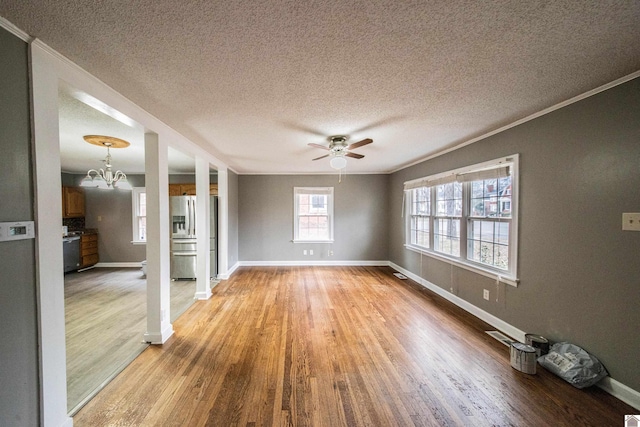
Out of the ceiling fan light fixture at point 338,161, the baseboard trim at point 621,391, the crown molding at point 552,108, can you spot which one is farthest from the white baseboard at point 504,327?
the ceiling fan light fixture at point 338,161

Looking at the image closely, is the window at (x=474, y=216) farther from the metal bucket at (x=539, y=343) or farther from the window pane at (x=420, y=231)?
the metal bucket at (x=539, y=343)

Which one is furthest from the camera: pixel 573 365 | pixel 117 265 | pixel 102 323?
pixel 117 265

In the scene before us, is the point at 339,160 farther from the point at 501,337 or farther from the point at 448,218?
the point at 501,337

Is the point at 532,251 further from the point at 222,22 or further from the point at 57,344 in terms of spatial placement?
the point at 57,344

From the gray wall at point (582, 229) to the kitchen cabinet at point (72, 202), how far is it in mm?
8542

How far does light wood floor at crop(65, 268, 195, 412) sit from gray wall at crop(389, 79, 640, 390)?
13.3 feet

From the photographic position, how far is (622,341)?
1.86m

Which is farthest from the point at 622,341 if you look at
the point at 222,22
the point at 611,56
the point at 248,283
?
the point at 248,283

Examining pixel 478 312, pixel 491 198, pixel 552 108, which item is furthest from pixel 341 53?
pixel 478 312

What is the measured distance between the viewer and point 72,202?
582 cm

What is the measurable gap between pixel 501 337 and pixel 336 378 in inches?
79.4

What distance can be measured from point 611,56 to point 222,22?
239 cm

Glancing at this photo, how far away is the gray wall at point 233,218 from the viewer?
17.7 ft

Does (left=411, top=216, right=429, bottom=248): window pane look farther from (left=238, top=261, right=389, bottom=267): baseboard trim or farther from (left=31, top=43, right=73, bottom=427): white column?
(left=31, top=43, right=73, bottom=427): white column
